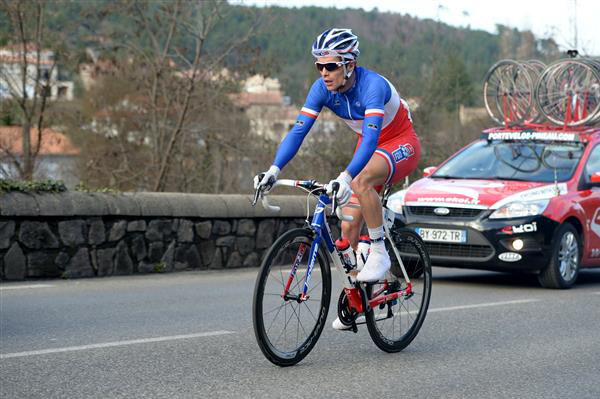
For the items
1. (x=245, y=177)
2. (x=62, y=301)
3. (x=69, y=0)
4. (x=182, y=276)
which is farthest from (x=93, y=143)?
(x=62, y=301)

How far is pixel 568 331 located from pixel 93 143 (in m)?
26.8

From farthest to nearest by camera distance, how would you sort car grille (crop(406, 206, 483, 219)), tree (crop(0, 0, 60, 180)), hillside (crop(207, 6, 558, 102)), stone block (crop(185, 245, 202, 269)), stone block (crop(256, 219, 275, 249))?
tree (crop(0, 0, 60, 180)) → hillside (crop(207, 6, 558, 102)) → stone block (crop(256, 219, 275, 249)) → stone block (crop(185, 245, 202, 269)) → car grille (crop(406, 206, 483, 219))

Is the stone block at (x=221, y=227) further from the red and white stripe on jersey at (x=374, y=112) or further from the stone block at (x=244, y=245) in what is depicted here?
the red and white stripe on jersey at (x=374, y=112)

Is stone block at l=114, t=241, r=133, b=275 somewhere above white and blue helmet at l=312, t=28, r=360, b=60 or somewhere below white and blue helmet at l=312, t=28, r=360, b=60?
below

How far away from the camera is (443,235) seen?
431 inches

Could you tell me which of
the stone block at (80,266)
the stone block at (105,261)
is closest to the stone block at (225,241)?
the stone block at (105,261)

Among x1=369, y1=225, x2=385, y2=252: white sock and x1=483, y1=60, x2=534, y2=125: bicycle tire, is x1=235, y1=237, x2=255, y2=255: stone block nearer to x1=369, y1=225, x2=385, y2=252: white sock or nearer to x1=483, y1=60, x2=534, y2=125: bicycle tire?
x1=483, y1=60, x2=534, y2=125: bicycle tire

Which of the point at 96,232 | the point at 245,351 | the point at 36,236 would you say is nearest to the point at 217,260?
the point at 96,232

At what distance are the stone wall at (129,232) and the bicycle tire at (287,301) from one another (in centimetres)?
426

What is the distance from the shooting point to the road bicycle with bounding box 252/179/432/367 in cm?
565

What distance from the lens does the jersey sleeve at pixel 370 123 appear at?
5.85 meters

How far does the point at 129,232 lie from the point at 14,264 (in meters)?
1.62

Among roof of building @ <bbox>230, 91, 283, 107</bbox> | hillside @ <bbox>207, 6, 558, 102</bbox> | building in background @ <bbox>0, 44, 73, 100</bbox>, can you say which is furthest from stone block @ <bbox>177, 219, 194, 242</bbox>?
building in background @ <bbox>0, 44, 73, 100</bbox>

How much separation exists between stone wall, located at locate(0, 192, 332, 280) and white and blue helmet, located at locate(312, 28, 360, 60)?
4.47 meters
